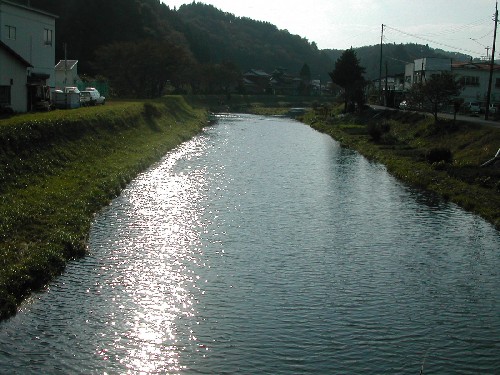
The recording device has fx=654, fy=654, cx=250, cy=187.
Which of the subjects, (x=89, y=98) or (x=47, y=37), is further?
(x=89, y=98)

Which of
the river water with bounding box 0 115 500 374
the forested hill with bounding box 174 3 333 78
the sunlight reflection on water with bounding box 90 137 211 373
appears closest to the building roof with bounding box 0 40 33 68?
the sunlight reflection on water with bounding box 90 137 211 373

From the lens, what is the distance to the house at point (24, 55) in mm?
31422

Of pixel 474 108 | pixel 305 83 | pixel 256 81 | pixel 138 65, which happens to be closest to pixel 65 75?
pixel 138 65

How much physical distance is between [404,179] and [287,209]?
8793 millimetres

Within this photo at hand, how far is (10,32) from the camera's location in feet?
120

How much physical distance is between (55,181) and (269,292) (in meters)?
10.6

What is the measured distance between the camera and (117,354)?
32.6 ft

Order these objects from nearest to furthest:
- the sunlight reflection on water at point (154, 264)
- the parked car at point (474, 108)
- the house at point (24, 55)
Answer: the sunlight reflection on water at point (154, 264) → the house at point (24, 55) → the parked car at point (474, 108)

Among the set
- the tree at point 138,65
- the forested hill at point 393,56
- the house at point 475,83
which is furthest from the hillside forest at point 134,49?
the house at point 475,83

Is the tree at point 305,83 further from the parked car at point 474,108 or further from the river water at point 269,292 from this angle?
the river water at point 269,292

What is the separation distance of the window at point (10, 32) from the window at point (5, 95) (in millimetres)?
6526

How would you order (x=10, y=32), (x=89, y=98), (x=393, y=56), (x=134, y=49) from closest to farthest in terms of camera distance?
1. (x=10, y=32)
2. (x=89, y=98)
3. (x=134, y=49)
4. (x=393, y=56)

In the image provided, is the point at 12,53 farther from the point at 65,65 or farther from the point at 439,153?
the point at 65,65

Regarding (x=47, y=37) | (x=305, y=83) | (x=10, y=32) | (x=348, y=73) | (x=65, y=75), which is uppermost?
(x=305, y=83)
